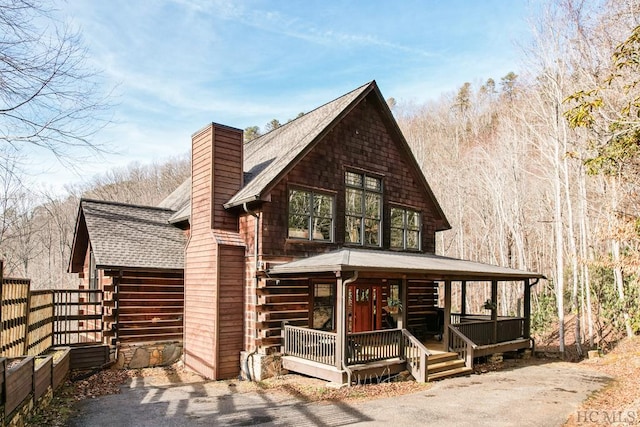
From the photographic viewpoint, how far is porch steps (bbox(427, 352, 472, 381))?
11617 mm

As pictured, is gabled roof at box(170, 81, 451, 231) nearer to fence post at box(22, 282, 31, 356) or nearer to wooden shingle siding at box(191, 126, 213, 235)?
wooden shingle siding at box(191, 126, 213, 235)

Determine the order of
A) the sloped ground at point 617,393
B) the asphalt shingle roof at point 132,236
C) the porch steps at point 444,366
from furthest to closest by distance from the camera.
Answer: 1. the asphalt shingle roof at point 132,236
2. the porch steps at point 444,366
3. the sloped ground at point 617,393

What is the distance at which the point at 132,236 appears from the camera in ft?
47.9

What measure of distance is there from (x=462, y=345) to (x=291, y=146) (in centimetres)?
788

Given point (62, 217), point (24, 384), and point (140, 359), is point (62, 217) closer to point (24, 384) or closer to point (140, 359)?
point (140, 359)

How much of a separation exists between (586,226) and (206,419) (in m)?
15.1

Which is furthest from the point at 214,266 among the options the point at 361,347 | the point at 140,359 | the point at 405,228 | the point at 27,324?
the point at 405,228

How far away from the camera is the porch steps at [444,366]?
11.6 meters

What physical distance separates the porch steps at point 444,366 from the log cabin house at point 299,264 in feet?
0.15

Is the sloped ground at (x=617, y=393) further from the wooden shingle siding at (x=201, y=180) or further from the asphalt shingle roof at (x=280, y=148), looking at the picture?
the wooden shingle siding at (x=201, y=180)

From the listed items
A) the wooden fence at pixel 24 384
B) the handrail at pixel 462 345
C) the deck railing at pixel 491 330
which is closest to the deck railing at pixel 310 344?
the handrail at pixel 462 345

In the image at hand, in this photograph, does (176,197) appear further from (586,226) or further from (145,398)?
(586,226)

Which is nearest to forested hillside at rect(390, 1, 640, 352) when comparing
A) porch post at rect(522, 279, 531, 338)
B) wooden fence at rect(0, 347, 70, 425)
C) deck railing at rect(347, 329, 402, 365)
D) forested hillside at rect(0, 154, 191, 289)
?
porch post at rect(522, 279, 531, 338)

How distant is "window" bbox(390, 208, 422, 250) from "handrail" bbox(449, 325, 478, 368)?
3.72 metres
